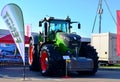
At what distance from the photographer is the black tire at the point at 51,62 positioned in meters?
16.8

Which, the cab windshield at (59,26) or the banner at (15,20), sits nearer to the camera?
the banner at (15,20)

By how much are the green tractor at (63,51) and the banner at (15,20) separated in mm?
2121

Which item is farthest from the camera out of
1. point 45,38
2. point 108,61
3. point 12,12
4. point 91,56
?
point 108,61

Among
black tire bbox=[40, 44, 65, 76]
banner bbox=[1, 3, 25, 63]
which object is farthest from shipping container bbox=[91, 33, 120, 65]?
banner bbox=[1, 3, 25, 63]

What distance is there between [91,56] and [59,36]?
6.54ft

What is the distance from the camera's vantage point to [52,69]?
16.9 metres

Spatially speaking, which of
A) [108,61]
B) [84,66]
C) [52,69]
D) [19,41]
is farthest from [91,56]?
[108,61]

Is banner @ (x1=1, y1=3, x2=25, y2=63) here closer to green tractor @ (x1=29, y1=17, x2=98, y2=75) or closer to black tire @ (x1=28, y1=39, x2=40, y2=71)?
green tractor @ (x1=29, y1=17, x2=98, y2=75)

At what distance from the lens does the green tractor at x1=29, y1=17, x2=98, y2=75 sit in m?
16.9

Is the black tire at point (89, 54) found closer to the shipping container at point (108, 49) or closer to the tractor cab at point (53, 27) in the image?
the tractor cab at point (53, 27)

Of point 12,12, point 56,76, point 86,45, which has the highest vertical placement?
point 12,12

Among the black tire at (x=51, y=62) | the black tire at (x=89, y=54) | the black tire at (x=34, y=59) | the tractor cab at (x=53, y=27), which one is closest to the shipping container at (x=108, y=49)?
the black tire at (x=34, y=59)

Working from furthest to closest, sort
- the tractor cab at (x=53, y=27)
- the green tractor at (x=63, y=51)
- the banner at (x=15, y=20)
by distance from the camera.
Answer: the tractor cab at (x=53, y=27)
the green tractor at (x=63, y=51)
the banner at (x=15, y=20)

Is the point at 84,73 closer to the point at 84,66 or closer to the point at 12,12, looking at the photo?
the point at 84,66
